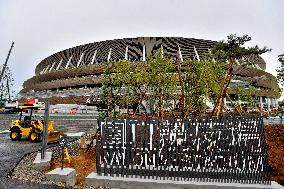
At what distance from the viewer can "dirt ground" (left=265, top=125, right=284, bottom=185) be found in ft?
39.0

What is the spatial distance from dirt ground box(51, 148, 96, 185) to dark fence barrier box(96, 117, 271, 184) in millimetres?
1483

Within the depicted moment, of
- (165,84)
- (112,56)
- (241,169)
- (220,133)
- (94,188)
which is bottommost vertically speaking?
(94,188)

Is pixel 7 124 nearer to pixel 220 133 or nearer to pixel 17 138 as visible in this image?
pixel 17 138

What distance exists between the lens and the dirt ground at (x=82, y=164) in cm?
1145

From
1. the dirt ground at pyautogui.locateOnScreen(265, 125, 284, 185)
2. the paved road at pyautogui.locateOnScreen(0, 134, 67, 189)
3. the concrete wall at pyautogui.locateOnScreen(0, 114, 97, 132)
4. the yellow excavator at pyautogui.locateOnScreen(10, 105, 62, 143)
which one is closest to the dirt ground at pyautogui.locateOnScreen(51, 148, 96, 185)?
the paved road at pyautogui.locateOnScreen(0, 134, 67, 189)

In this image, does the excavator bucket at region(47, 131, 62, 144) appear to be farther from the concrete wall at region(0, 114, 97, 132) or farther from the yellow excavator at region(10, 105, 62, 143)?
the concrete wall at region(0, 114, 97, 132)

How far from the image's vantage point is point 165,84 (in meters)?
17.0

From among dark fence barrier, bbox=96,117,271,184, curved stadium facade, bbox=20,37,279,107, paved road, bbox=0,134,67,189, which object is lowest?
paved road, bbox=0,134,67,189

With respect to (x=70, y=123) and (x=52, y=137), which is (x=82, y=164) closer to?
(x=52, y=137)

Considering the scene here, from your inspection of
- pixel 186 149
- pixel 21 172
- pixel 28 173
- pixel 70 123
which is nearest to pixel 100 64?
pixel 70 123

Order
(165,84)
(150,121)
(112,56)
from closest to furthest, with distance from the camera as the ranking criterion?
(150,121), (165,84), (112,56)

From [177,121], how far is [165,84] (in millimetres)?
6924

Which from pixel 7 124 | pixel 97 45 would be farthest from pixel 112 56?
pixel 7 124

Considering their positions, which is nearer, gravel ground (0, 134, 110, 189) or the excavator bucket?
gravel ground (0, 134, 110, 189)
